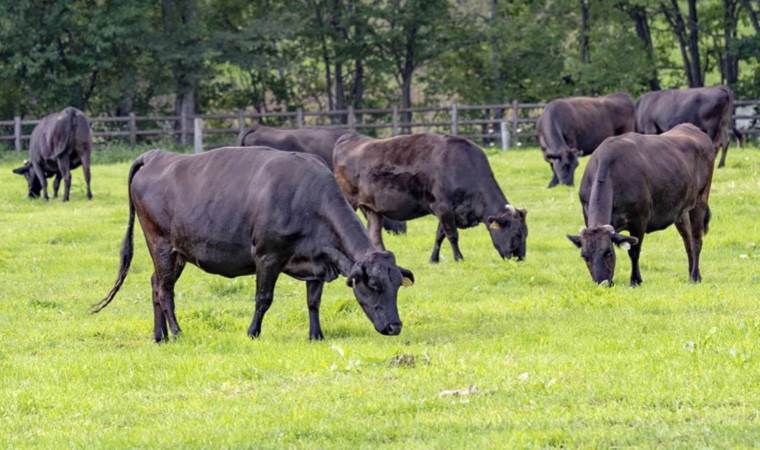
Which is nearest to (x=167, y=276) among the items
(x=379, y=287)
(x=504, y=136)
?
(x=379, y=287)

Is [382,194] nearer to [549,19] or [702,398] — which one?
[702,398]

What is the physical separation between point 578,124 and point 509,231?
13.3 m

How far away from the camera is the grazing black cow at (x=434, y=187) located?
54.3 feet

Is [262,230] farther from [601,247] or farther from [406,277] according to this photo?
[601,247]

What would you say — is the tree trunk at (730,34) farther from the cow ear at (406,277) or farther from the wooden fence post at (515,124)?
the cow ear at (406,277)

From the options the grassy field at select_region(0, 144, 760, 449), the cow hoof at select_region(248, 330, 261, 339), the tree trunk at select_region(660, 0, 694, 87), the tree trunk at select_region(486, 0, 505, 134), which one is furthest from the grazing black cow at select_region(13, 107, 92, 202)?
the tree trunk at select_region(660, 0, 694, 87)

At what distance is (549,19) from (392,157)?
32278mm

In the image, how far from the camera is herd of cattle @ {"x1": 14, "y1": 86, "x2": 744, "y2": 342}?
438 inches

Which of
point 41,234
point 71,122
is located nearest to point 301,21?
point 71,122

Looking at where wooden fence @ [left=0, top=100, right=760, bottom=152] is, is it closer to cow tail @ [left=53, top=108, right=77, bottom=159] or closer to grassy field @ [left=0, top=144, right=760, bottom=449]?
cow tail @ [left=53, top=108, right=77, bottom=159]

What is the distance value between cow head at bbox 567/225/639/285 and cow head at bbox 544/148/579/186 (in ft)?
41.1

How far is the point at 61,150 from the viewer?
86.3ft

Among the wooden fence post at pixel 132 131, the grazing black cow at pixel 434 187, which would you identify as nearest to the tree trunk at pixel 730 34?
the wooden fence post at pixel 132 131

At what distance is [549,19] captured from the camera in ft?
160
